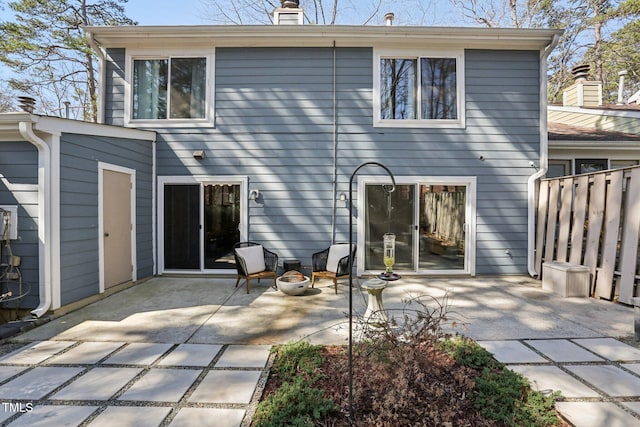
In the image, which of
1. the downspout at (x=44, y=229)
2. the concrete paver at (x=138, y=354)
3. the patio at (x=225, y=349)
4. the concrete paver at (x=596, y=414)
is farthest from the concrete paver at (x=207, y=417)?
the downspout at (x=44, y=229)

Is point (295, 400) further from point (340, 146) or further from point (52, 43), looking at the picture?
point (52, 43)

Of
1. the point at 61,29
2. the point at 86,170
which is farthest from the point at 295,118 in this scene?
the point at 61,29

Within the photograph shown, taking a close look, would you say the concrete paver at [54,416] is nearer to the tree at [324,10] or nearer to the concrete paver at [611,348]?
the concrete paver at [611,348]

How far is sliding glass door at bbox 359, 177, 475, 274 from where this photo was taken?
18.8 feet

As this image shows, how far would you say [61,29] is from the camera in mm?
10547

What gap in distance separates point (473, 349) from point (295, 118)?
4707 millimetres

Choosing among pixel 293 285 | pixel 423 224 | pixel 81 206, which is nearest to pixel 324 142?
pixel 423 224

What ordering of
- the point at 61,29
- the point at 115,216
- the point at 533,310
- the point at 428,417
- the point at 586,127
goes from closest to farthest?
1. the point at 428,417
2. the point at 533,310
3. the point at 115,216
4. the point at 586,127
5. the point at 61,29

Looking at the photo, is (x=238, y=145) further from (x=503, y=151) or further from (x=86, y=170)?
(x=503, y=151)

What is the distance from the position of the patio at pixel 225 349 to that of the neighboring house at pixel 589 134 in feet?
11.2

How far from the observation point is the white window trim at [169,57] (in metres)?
5.73

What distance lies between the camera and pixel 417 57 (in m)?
5.74

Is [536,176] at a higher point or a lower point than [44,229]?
higher

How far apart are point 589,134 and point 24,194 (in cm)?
1084
